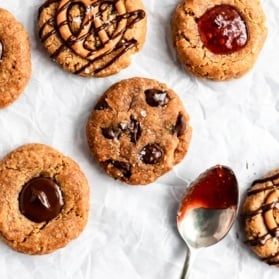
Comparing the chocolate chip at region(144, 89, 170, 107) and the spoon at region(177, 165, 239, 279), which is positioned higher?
the chocolate chip at region(144, 89, 170, 107)

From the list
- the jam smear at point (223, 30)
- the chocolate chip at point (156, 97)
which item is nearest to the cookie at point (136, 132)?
the chocolate chip at point (156, 97)

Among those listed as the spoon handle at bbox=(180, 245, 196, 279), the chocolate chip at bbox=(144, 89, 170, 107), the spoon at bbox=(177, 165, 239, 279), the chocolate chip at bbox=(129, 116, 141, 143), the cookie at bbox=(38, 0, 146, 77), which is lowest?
the spoon handle at bbox=(180, 245, 196, 279)

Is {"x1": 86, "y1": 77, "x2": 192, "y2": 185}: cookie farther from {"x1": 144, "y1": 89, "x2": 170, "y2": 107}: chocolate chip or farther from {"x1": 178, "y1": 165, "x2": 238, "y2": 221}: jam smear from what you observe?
{"x1": 178, "y1": 165, "x2": 238, "y2": 221}: jam smear

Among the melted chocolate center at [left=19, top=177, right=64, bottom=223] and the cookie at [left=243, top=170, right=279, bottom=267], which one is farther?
the cookie at [left=243, top=170, right=279, bottom=267]

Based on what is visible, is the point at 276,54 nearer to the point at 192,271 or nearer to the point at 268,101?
the point at 268,101

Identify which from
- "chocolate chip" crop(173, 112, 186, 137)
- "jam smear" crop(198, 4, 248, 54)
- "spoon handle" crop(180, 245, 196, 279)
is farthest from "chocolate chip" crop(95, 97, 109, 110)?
"spoon handle" crop(180, 245, 196, 279)

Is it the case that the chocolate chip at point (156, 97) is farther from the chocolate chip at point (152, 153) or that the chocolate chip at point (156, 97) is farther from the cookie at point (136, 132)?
the chocolate chip at point (152, 153)

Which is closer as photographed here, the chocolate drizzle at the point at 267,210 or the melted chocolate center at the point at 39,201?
the melted chocolate center at the point at 39,201
